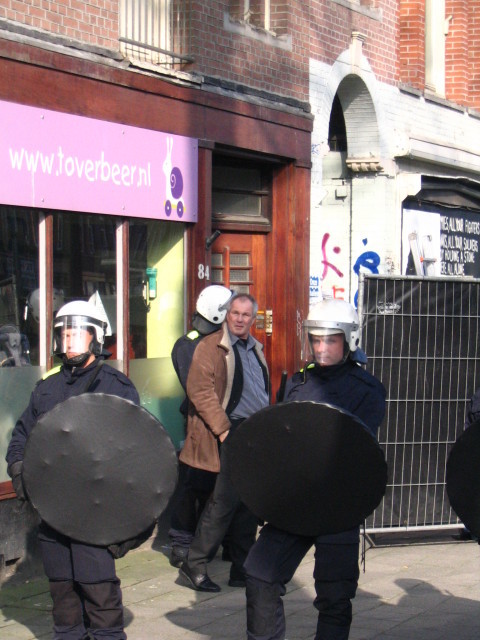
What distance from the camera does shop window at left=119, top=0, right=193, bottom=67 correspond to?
384 inches

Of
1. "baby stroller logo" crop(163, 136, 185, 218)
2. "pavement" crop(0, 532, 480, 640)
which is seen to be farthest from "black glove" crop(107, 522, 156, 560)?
"baby stroller logo" crop(163, 136, 185, 218)

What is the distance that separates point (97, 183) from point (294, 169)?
3147mm

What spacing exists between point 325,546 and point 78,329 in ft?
5.01

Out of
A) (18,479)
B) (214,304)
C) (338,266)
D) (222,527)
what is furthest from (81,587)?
(338,266)

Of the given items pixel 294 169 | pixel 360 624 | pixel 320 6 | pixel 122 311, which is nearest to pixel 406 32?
pixel 320 6

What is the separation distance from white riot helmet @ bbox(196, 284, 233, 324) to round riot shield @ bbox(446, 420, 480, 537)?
11.2 feet

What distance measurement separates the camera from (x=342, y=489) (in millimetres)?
5348

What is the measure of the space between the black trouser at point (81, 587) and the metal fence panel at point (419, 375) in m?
3.63

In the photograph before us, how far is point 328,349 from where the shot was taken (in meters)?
5.75

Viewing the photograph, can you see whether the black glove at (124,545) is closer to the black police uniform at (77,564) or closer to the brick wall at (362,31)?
the black police uniform at (77,564)

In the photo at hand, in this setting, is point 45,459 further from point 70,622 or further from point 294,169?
point 294,169

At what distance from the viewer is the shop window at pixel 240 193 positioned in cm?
1120

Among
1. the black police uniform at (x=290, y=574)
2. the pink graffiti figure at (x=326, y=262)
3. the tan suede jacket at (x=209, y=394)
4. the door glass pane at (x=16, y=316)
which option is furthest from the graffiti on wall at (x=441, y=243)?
the black police uniform at (x=290, y=574)

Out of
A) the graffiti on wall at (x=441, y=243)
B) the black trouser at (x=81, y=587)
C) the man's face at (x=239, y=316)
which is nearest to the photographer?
the black trouser at (x=81, y=587)
